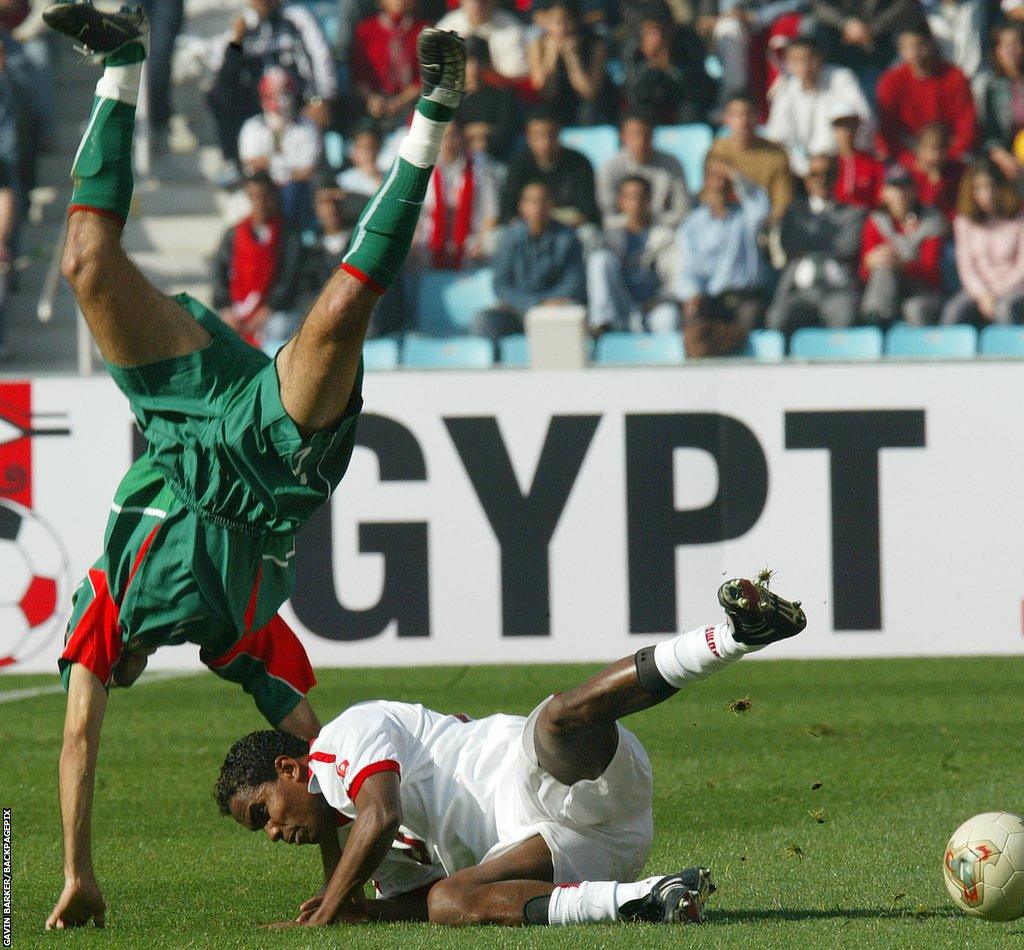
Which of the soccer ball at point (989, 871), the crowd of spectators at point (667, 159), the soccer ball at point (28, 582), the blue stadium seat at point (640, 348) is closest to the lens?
the soccer ball at point (989, 871)

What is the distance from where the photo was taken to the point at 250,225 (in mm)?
14742

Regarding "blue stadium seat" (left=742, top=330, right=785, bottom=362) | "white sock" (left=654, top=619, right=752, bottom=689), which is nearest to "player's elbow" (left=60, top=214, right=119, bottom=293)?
"white sock" (left=654, top=619, right=752, bottom=689)

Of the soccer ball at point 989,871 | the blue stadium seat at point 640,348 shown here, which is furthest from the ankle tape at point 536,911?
the blue stadium seat at point 640,348

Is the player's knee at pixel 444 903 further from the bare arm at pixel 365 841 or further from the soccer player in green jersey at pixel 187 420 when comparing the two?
the soccer player in green jersey at pixel 187 420

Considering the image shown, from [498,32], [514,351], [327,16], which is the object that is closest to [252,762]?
[514,351]

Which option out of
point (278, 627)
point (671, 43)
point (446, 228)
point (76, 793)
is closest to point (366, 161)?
point (446, 228)

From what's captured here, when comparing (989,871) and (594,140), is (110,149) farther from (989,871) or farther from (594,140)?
(594,140)

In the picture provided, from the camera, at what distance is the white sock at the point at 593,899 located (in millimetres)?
5000

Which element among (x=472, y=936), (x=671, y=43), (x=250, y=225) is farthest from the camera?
(x=671, y=43)

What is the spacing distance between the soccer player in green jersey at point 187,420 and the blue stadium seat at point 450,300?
9.08 meters

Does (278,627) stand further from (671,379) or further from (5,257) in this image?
(5,257)

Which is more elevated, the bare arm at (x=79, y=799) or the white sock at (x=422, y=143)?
the white sock at (x=422, y=143)

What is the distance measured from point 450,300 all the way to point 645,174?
1999 mm

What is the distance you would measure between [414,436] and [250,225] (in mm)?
4628
